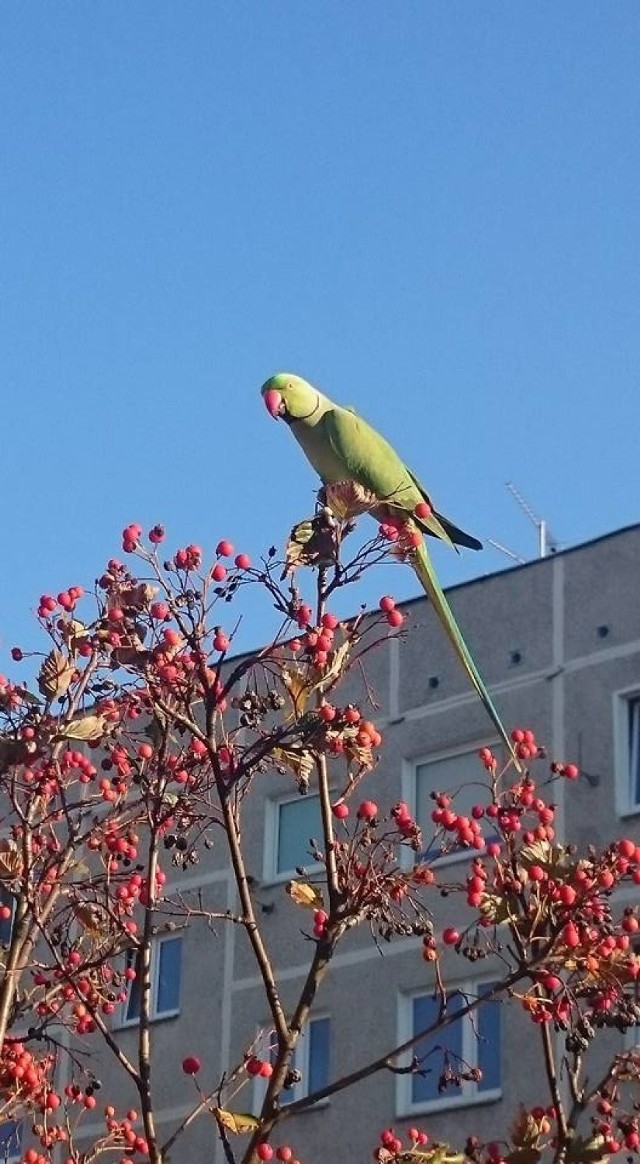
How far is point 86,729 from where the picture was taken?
278 inches

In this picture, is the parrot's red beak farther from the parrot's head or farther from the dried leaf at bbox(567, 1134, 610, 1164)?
the dried leaf at bbox(567, 1134, 610, 1164)

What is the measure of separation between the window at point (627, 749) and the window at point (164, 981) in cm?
545

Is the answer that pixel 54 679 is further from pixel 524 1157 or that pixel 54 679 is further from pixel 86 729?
pixel 524 1157

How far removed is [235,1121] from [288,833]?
13625 mm

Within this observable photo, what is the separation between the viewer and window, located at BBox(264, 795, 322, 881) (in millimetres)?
19531

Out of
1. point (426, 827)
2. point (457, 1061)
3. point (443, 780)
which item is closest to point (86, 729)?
point (457, 1061)

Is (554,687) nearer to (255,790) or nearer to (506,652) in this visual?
(506,652)

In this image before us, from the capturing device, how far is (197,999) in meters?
19.6

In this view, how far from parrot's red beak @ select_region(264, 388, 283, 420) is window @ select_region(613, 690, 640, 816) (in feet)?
28.5

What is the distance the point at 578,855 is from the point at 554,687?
7.32ft

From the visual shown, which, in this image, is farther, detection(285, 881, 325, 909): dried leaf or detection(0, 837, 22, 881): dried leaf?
detection(0, 837, 22, 881): dried leaf

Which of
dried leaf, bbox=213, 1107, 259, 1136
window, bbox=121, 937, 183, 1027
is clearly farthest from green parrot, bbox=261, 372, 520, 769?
window, bbox=121, 937, 183, 1027

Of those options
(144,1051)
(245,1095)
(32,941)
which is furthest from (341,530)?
(245,1095)

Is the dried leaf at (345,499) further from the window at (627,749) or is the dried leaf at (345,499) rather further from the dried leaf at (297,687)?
the window at (627,749)
